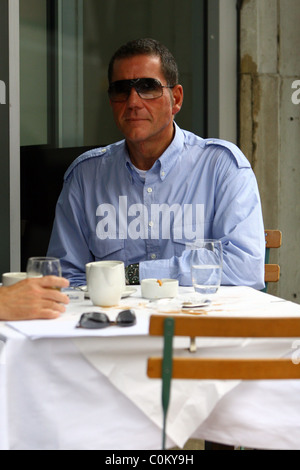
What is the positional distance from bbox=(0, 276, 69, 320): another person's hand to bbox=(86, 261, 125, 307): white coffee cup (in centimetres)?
12

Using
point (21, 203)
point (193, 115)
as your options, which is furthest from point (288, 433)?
point (193, 115)

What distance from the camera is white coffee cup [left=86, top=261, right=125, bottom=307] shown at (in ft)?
5.48

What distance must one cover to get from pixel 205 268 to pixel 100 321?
435mm

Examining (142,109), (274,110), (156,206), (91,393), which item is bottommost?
(91,393)

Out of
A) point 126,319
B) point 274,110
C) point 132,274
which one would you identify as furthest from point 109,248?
point 274,110

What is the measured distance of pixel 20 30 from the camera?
328cm

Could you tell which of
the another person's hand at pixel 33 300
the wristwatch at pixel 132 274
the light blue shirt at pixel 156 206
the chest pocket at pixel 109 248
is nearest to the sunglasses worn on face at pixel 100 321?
the another person's hand at pixel 33 300

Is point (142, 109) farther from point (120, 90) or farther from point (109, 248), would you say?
point (109, 248)

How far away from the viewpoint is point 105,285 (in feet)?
5.48

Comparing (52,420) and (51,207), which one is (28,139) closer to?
(51,207)

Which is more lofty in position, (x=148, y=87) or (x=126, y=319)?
(x=148, y=87)

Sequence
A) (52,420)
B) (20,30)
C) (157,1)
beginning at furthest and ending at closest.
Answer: (157,1), (20,30), (52,420)
